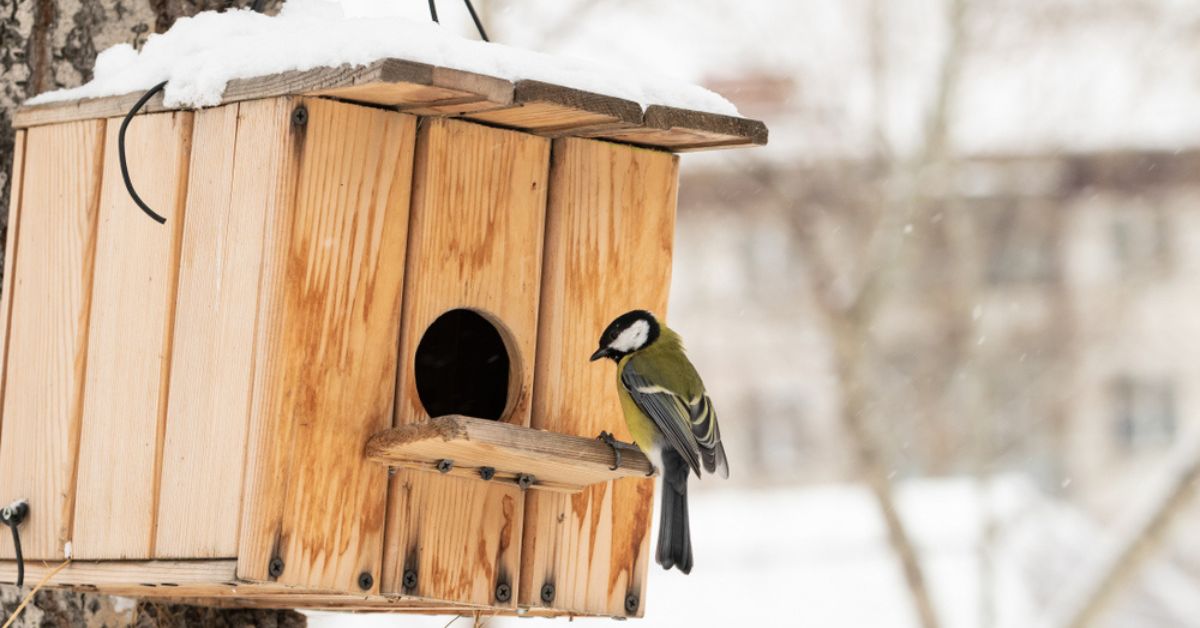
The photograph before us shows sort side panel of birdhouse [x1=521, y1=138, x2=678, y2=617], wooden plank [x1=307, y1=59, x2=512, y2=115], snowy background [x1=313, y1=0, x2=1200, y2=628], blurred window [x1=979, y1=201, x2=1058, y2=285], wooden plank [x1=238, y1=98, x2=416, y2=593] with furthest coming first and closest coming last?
blurred window [x1=979, y1=201, x2=1058, y2=285] < snowy background [x1=313, y1=0, x2=1200, y2=628] < side panel of birdhouse [x1=521, y1=138, x2=678, y2=617] < wooden plank [x1=238, y1=98, x2=416, y2=593] < wooden plank [x1=307, y1=59, x2=512, y2=115]

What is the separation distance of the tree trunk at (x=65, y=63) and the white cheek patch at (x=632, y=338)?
1179mm

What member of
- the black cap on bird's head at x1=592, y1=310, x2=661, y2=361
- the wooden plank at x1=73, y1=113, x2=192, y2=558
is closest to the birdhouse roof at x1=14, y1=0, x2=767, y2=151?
the wooden plank at x1=73, y1=113, x2=192, y2=558

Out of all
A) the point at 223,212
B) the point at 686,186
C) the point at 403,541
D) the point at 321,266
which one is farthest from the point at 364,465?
the point at 686,186

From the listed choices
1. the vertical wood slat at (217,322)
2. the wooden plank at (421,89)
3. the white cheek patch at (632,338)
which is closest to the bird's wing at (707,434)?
the white cheek patch at (632,338)

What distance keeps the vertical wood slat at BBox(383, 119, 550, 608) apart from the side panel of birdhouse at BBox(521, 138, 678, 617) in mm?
38

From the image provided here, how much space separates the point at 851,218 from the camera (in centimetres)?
1177

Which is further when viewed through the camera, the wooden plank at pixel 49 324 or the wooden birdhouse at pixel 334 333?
the wooden plank at pixel 49 324

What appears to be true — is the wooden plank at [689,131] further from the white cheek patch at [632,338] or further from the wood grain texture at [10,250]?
the wood grain texture at [10,250]

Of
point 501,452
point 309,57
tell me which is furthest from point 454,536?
point 309,57

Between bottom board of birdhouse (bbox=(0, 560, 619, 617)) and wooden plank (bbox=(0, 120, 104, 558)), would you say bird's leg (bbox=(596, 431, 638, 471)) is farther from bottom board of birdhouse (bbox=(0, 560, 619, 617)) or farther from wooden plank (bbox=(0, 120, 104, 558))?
wooden plank (bbox=(0, 120, 104, 558))

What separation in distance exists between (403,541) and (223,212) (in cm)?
67

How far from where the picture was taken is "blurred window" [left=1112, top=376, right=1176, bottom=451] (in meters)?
22.0

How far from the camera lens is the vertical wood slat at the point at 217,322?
2588 millimetres

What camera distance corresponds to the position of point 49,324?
2.99 meters
